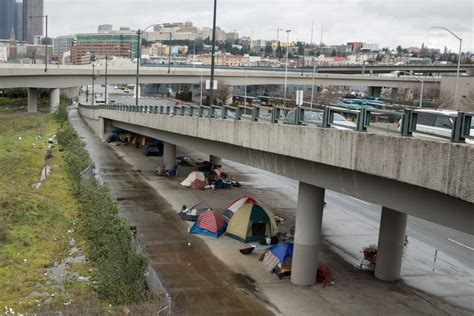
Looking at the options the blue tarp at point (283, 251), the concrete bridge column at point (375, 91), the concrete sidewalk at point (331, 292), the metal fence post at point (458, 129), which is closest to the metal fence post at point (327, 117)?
the metal fence post at point (458, 129)

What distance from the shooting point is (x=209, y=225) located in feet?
76.0

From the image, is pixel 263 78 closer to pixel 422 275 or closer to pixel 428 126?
pixel 422 275

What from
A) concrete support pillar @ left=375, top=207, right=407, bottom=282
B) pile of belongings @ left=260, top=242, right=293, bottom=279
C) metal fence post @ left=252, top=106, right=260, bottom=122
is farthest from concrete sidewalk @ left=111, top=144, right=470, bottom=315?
metal fence post @ left=252, top=106, right=260, bottom=122

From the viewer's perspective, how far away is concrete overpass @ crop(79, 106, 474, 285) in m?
10.3

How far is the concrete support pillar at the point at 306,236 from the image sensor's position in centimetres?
1752

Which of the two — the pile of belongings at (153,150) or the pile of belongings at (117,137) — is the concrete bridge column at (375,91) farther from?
the pile of belongings at (153,150)

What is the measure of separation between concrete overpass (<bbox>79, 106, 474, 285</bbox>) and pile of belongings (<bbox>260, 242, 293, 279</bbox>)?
0.56m

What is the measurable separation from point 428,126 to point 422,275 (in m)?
8.40

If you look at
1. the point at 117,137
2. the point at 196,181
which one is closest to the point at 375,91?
the point at 117,137

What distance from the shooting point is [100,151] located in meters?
50.8

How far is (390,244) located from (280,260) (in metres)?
3.59

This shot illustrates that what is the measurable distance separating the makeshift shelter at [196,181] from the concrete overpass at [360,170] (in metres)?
8.77

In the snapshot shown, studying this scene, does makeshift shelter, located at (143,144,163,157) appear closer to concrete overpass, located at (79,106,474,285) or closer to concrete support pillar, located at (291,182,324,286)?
concrete overpass, located at (79,106,474,285)

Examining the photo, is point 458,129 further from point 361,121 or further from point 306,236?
point 306,236
